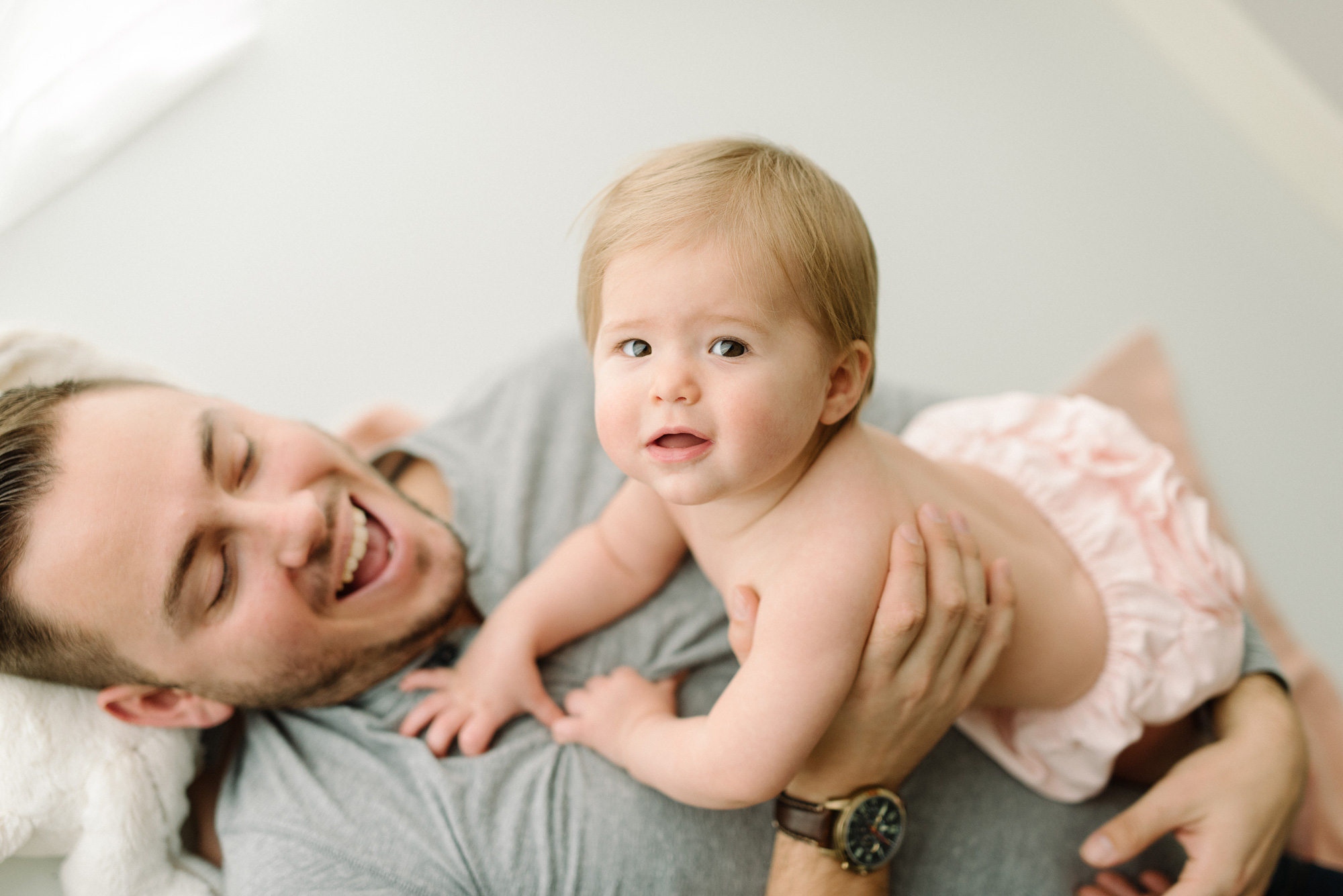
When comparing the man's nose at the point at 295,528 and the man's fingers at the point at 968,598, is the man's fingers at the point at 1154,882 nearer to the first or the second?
the man's fingers at the point at 968,598

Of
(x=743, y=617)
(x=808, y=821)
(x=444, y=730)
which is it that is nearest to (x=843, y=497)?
(x=743, y=617)

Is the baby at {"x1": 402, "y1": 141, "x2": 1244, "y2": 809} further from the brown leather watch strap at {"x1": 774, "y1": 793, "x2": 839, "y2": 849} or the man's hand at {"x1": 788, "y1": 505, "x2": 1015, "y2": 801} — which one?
the brown leather watch strap at {"x1": 774, "y1": 793, "x2": 839, "y2": 849}

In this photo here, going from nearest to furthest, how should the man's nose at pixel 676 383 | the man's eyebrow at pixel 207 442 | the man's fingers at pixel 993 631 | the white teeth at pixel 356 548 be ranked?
1. the man's nose at pixel 676 383
2. the man's fingers at pixel 993 631
3. the man's eyebrow at pixel 207 442
4. the white teeth at pixel 356 548

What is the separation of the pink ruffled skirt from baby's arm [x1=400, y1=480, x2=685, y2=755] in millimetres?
484

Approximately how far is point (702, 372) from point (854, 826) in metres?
0.61

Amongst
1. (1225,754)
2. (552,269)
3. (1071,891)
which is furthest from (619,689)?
(552,269)

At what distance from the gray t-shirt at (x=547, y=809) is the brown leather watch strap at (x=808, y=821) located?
0.30ft

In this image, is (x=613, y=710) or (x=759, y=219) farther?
(x=613, y=710)

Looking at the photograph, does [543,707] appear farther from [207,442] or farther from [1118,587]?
[1118,587]

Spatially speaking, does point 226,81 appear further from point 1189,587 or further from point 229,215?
point 1189,587

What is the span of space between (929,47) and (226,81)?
1.67 meters

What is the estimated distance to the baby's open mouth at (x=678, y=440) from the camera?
753mm

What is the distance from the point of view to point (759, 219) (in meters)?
0.75

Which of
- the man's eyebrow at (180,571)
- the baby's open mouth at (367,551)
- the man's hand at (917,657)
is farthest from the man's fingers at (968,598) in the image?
the man's eyebrow at (180,571)
